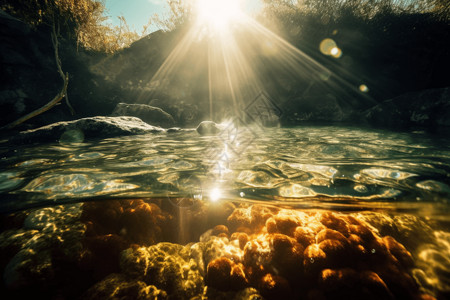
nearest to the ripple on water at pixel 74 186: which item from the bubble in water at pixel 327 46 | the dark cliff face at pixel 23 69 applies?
the dark cliff face at pixel 23 69

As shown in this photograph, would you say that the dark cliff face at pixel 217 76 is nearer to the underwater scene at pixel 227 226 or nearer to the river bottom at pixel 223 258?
the underwater scene at pixel 227 226

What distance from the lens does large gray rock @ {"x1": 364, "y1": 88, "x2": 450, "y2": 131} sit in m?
6.66

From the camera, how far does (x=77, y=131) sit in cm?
536

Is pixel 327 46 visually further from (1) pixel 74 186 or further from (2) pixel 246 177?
(1) pixel 74 186

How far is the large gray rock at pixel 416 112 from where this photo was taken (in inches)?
262

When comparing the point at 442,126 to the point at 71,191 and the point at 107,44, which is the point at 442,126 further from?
the point at 107,44

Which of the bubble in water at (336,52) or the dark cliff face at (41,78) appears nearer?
the dark cliff face at (41,78)

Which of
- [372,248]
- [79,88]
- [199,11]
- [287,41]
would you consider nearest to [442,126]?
[372,248]

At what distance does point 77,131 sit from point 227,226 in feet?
17.3

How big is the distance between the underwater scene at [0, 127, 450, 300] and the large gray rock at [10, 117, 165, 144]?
72.8 inches

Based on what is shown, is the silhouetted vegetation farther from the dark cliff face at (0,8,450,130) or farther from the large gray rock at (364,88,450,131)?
the large gray rock at (364,88,450,131)

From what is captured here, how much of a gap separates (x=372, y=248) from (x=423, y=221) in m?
1.18

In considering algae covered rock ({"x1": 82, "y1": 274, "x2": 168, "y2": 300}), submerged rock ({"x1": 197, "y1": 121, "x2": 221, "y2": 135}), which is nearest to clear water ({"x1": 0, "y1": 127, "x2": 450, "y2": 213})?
algae covered rock ({"x1": 82, "y1": 274, "x2": 168, "y2": 300})

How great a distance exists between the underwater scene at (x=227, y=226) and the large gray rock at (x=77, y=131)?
72.8 inches
